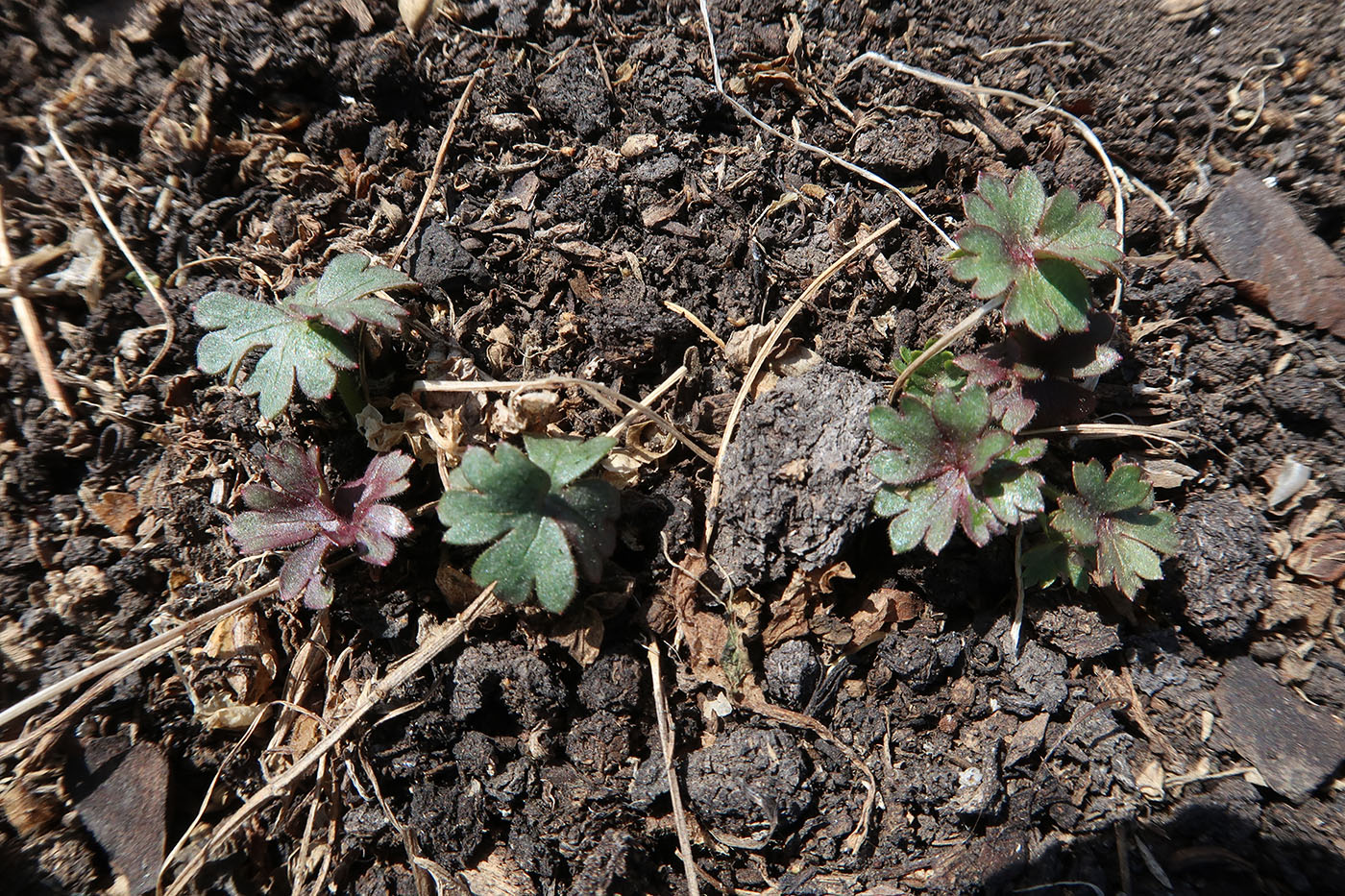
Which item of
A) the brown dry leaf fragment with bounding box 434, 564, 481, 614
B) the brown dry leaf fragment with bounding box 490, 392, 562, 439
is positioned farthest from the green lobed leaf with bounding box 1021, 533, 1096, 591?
the brown dry leaf fragment with bounding box 434, 564, 481, 614

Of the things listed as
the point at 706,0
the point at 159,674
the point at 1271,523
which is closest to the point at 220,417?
the point at 159,674

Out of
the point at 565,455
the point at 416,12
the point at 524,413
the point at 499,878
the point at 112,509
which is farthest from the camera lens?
the point at 416,12

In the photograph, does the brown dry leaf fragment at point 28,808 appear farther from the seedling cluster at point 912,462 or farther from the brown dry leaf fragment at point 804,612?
the brown dry leaf fragment at point 804,612

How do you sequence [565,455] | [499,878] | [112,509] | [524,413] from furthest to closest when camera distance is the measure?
[112,509]
[524,413]
[499,878]
[565,455]

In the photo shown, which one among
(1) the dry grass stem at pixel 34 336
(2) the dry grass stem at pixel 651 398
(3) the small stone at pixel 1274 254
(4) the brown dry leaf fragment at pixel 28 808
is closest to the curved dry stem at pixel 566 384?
(2) the dry grass stem at pixel 651 398

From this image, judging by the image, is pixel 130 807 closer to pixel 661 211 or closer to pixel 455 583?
pixel 455 583

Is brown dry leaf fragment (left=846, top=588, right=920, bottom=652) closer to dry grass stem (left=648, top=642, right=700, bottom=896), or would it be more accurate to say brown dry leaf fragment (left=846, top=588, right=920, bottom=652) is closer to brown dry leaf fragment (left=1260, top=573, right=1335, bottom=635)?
dry grass stem (left=648, top=642, right=700, bottom=896)

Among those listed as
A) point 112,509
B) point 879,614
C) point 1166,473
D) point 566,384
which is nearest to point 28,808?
point 112,509
